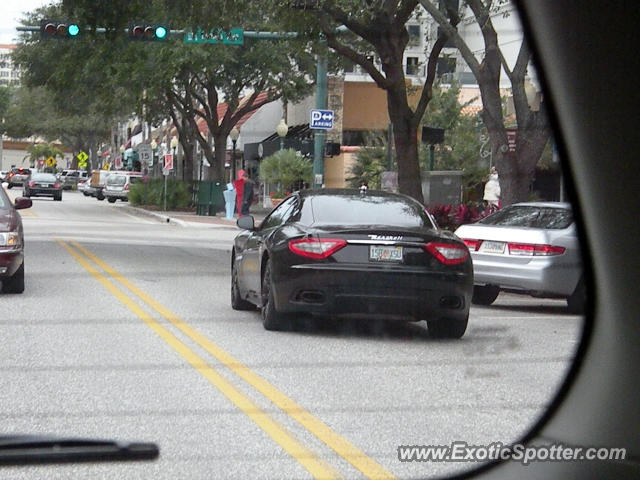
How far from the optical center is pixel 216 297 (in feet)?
49.8

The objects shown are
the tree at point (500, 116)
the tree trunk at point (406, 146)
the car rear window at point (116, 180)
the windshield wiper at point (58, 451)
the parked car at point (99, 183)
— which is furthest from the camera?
the parked car at point (99, 183)

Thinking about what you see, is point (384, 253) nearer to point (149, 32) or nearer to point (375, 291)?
point (375, 291)

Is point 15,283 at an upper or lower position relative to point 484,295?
upper

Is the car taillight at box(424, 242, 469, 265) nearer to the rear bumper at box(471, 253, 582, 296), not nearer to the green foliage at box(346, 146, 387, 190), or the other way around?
the rear bumper at box(471, 253, 582, 296)

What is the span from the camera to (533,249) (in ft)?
46.1

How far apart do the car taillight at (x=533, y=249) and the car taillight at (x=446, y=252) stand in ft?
10.3

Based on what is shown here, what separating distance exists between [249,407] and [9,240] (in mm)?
7420

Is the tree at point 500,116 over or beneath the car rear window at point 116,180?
over

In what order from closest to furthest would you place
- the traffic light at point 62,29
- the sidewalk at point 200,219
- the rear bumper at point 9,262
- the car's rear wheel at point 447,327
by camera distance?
the car's rear wheel at point 447,327 → the rear bumper at point 9,262 → the traffic light at point 62,29 → the sidewalk at point 200,219

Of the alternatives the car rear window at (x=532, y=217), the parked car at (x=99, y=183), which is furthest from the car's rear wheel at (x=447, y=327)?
the parked car at (x=99, y=183)

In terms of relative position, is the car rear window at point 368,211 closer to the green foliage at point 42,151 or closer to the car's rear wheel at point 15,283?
the car's rear wheel at point 15,283

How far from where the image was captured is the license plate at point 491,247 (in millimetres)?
14381

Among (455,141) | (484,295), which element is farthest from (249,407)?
(455,141)

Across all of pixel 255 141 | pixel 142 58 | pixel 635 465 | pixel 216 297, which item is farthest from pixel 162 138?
pixel 635 465
